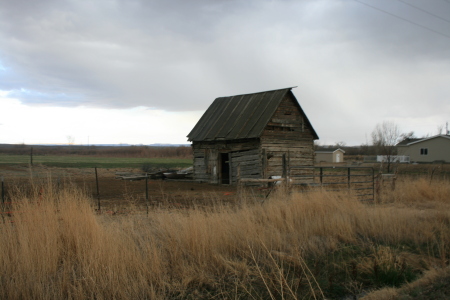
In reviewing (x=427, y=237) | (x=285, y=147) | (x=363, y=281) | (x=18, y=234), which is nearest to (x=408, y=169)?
(x=285, y=147)

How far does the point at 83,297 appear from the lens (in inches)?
171

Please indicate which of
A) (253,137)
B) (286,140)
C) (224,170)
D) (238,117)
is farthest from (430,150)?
(253,137)

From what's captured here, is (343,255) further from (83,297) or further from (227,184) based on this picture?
(227,184)

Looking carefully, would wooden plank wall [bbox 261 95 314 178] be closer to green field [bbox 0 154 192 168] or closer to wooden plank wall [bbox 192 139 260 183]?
wooden plank wall [bbox 192 139 260 183]

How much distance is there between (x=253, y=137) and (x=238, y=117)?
3.20 m

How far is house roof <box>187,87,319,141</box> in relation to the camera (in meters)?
21.3

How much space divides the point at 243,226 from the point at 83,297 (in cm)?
342

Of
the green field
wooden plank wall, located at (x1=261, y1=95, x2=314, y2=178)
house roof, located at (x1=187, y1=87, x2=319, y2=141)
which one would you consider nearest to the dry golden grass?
wooden plank wall, located at (x1=261, y1=95, x2=314, y2=178)

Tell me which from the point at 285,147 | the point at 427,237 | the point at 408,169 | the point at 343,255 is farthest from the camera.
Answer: the point at 408,169

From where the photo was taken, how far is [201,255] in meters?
5.82

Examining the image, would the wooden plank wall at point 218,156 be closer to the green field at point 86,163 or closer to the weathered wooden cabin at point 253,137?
the weathered wooden cabin at point 253,137

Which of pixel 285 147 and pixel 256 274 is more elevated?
pixel 285 147

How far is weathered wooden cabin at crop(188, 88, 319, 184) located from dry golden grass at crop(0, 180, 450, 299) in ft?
40.9

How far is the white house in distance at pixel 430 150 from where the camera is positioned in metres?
53.8
